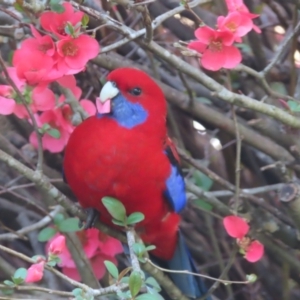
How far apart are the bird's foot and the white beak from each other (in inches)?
9.8

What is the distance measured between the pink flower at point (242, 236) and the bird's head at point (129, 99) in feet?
0.90

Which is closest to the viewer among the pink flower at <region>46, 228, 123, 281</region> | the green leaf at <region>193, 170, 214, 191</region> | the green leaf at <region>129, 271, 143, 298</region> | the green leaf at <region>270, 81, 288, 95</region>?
the green leaf at <region>129, 271, 143, 298</region>

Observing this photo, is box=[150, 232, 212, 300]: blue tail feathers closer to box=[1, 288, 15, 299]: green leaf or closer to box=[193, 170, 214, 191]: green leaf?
box=[193, 170, 214, 191]: green leaf

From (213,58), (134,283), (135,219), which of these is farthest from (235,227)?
(134,283)

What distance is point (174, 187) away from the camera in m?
1.44

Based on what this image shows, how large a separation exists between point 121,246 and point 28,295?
0.33 m

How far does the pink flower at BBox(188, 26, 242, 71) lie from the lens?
123cm

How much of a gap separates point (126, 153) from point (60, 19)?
0.31m

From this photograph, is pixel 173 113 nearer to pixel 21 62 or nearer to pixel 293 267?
pixel 293 267

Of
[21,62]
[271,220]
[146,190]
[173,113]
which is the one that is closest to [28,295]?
[146,190]

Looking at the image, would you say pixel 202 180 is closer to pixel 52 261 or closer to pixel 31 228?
pixel 31 228

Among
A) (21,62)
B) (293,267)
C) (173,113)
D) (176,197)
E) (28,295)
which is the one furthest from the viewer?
(173,113)

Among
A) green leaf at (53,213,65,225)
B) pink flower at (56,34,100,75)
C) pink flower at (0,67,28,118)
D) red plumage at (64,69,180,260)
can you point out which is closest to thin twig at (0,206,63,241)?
green leaf at (53,213,65,225)

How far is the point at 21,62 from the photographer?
117cm
